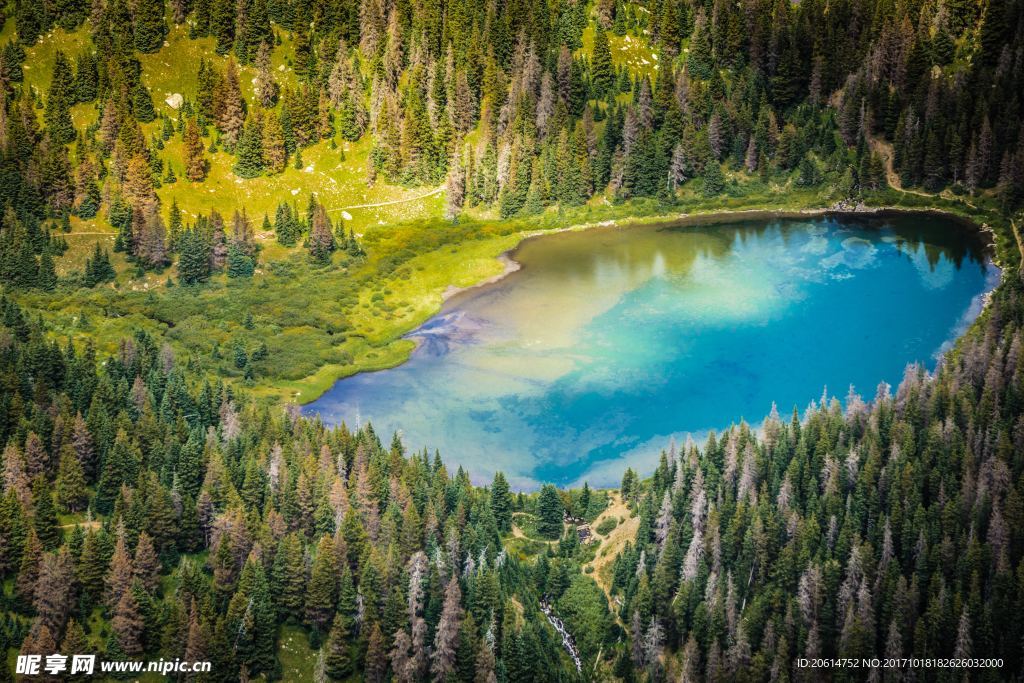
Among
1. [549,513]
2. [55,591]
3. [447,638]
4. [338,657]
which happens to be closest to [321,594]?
[338,657]

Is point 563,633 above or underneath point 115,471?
underneath

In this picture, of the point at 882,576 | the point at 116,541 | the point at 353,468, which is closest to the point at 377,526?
the point at 353,468

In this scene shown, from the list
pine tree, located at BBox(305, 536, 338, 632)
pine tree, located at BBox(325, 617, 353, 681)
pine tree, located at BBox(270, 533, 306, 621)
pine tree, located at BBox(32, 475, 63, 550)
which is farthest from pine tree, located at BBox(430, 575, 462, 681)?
pine tree, located at BBox(32, 475, 63, 550)

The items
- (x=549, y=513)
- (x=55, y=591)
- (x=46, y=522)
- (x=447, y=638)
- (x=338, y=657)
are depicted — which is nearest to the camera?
(x=338, y=657)

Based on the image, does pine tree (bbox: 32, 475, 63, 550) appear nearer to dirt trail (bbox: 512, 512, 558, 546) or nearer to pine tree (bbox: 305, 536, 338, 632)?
pine tree (bbox: 305, 536, 338, 632)

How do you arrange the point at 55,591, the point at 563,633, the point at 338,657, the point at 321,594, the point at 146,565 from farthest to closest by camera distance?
the point at 563,633, the point at 146,565, the point at 321,594, the point at 55,591, the point at 338,657

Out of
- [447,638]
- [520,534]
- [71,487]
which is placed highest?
[71,487]

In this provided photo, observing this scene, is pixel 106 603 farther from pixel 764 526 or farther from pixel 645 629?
pixel 764 526

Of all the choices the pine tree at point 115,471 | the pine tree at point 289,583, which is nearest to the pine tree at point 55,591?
the pine tree at point 115,471

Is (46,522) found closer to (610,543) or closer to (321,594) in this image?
(321,594)

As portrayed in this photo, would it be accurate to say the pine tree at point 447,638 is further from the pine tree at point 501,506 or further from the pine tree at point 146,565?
the pine tree at point 146,565
